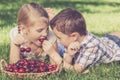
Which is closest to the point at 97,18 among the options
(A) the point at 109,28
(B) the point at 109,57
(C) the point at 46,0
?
(A) the point at 109,28

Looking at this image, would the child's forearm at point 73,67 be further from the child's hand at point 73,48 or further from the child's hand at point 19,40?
the child's hand at point 19,40

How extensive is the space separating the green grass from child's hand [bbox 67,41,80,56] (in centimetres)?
23

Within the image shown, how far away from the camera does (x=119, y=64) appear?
19.5 feet

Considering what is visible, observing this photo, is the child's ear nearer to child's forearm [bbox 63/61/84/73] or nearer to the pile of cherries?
child's forearm [bbox 63/61/84/73]

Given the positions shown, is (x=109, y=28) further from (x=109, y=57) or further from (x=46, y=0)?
(x=46, y=0)

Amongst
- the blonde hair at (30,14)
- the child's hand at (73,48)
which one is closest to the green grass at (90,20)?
the child's hand at (73,48)

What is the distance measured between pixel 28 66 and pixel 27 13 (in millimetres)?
737

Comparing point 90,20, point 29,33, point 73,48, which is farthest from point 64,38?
point 90,20

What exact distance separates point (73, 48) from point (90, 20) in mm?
4091

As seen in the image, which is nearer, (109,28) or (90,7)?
(109,28)

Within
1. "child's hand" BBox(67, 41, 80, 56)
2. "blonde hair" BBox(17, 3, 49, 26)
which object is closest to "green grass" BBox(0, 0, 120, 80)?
"child's hand" BBox(67, 41, 80, 56)

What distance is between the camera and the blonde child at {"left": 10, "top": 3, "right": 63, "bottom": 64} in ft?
18.1

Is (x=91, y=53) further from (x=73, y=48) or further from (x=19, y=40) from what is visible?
(x=19, y=40)

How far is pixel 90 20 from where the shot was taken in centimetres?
930
